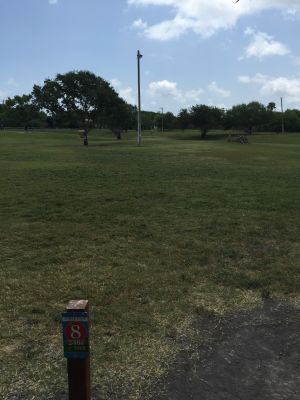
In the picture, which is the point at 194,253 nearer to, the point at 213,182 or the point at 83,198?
A: the point at 83,198

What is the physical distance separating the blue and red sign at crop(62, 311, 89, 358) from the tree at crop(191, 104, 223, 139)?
73.4 meters

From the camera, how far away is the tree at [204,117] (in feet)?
247

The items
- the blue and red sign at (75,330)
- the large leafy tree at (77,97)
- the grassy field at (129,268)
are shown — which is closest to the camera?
the blue and red sign at (75,330)

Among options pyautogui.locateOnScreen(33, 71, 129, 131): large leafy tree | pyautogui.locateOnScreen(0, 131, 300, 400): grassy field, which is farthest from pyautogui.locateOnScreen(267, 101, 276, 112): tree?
pyautogui.locateOnScreen(0, 131, 300, 400): grassy field

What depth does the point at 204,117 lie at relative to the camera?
75.4 m

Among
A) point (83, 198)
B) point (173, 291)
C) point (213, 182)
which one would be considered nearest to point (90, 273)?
point (173, 291)

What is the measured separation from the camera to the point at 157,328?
4.22 meters

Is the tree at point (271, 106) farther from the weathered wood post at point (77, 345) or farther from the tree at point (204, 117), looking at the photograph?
the weathered wood post at point (77, 345)

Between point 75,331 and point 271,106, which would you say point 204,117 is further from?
point 75,331

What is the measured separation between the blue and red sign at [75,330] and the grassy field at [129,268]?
80cm

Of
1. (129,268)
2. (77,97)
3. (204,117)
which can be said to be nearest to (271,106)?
(204,117)

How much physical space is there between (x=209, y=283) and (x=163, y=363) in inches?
73.3

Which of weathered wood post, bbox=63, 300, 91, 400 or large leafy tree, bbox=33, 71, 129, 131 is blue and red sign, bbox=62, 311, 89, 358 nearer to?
weathered wood post, bbox=63, 300, 91, 400

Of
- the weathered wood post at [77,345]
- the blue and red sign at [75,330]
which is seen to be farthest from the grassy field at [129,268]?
the blue and red sign at [75,330]
